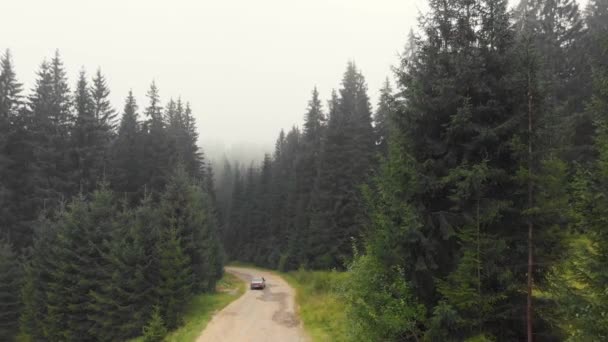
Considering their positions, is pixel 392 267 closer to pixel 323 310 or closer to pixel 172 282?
pixel 323 310

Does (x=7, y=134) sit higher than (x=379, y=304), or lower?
higher

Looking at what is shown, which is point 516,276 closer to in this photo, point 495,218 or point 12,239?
point 495,218

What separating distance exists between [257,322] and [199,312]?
5.31 metres

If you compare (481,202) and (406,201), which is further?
(406,201)

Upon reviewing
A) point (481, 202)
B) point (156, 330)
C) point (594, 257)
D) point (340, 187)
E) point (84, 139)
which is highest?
point (84, 139)

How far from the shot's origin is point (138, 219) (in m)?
26.1

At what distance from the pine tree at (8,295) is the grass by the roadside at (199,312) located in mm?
15014

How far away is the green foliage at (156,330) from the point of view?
21.9m

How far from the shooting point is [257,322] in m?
23.3

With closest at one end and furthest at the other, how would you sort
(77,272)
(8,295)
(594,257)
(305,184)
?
(594,257), (77,272), (8,295), (305,184)

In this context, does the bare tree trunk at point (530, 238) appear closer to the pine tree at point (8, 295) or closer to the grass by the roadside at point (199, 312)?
the grass by the roadside at point (199, 312)

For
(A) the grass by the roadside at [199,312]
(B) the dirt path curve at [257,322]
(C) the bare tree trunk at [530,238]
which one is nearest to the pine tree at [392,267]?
(C) the bare tree trunk at [530,238]

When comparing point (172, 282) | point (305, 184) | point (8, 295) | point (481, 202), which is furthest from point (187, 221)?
point (305, 184)

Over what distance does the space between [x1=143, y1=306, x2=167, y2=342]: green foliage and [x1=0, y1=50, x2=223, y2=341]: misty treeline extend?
0.09m
